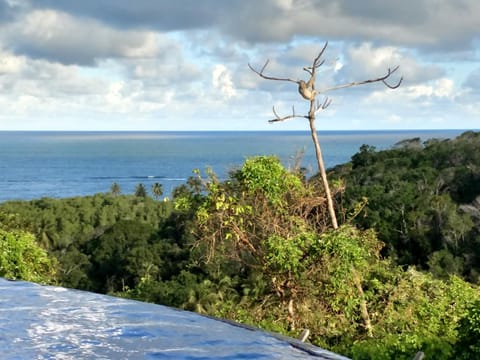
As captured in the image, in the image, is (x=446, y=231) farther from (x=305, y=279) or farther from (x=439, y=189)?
(x=305, y=279)

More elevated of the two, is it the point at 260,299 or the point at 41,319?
the point at 41,319

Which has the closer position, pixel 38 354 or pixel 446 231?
pixel 38 354

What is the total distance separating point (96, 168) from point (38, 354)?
416 ft

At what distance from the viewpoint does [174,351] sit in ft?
9.84

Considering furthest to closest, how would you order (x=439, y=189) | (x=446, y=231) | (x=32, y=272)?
1. (x=439, y=189)
2. (x=446, y=231)
3. (x=32, y=272)

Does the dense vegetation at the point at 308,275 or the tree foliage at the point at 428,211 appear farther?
the tree foliage at the point at 428,211

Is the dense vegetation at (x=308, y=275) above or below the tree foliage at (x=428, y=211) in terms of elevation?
above

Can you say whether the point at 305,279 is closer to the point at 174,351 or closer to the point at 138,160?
the point at 174,351

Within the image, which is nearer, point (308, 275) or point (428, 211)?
point (308, 275)

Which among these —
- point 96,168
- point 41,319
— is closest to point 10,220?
point 41,319

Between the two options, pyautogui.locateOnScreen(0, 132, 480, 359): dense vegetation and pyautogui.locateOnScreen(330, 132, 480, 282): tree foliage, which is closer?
pyautogui.locateOnScreen(0, 132, 480, 359): dense vegetation

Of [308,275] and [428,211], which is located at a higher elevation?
[308,275]

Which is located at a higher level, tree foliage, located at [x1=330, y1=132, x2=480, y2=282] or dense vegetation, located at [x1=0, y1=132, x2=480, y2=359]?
dense vegetation, located at [x1=0, y1=132, x2=480, y2=359]

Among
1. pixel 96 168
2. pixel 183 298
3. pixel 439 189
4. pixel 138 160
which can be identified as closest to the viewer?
pixel 183 298
